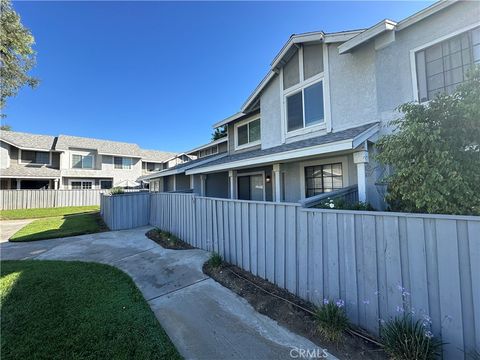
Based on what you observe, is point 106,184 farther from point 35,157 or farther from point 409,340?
point 409,340

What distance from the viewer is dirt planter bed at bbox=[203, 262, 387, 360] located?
2.84 meters

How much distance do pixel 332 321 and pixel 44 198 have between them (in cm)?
2767

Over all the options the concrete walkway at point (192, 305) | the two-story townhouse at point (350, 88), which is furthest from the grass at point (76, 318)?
the two-story townhouse at point (350, 88)

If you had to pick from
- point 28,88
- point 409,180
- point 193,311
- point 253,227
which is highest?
point 28,88

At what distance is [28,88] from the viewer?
11633 mm

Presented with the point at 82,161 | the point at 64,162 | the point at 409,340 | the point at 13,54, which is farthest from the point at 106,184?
the point at 409,340

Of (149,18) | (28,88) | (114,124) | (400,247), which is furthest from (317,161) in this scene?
(114,124)

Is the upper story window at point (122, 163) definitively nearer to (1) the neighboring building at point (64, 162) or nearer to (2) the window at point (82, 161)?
(1) the neighboring building at point (64, 162)

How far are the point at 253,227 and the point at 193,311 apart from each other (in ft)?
6.85

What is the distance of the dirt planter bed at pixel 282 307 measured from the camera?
9.31 ft

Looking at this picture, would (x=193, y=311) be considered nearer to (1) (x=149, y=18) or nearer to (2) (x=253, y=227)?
(2) (x=253, y=227)

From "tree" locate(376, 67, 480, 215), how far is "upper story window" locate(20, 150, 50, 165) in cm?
3628

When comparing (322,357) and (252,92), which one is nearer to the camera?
(322,357)

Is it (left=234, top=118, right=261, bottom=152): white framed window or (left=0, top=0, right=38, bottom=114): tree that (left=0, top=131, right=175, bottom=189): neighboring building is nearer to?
(left=0, top=0, right=38, bottom=114): tree
